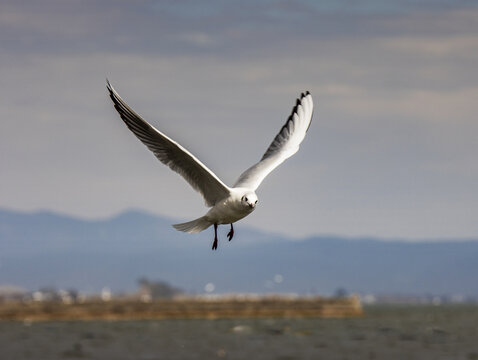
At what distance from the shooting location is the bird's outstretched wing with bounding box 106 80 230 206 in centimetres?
1712

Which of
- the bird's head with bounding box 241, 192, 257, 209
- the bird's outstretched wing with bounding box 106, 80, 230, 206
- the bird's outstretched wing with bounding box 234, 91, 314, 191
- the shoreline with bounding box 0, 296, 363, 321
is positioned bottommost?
the bird's head with bounding box 241, 192, 257, 209

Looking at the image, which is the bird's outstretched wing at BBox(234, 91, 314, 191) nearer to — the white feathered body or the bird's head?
the white feathered body

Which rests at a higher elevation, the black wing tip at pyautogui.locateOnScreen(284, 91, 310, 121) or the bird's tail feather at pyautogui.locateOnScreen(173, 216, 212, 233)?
the black wing tip at pyautogui.locateOnScreen(284, 91, 310, 121)

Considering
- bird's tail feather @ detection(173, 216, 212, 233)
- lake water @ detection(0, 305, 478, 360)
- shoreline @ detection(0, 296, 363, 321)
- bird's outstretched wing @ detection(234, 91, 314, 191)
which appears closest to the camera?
bird's tail feather @ detection(173, 216, 212, 233)

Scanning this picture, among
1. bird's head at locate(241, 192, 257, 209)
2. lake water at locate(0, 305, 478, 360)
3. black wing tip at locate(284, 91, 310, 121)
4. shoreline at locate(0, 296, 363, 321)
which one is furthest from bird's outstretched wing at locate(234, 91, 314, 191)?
shoreline at locate(0, 296, 363, 321)

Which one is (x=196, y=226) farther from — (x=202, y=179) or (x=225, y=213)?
(x=225, y=213)

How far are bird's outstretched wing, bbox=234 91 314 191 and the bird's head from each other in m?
3.86

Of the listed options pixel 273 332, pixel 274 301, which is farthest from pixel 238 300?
pixel 273 332

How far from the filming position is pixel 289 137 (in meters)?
22.4

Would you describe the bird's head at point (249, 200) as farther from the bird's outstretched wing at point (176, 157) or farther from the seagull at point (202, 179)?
the bird's outstretched wing at point (176, 157)

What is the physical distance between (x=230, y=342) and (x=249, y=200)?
67.1 meters

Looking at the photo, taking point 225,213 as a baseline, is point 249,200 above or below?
above

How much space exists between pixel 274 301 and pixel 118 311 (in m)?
21.3

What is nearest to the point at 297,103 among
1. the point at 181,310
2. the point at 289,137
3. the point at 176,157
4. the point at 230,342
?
the point at 289,137
